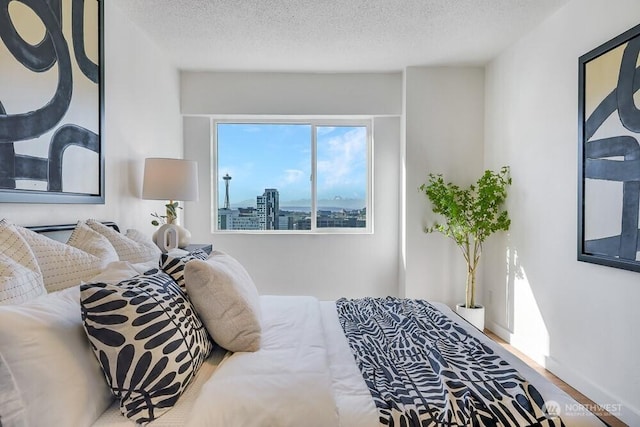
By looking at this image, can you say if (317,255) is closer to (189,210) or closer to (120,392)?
(189,210)

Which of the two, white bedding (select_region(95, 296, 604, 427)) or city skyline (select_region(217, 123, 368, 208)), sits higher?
city skyline (select_region(217, 123, 368, 208))

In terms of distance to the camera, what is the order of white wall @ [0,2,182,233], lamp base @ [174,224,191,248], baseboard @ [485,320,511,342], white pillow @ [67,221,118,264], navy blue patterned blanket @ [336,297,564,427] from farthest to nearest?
1. baseboard @ [485,320,511,342]
2. lamp base @ [174,224,191,248]
3. white wall @ [0,2,182,233]
4. white pillow @ [67,221,118,264]
5. navy blue patterned blanket @ [336,297,564,427]

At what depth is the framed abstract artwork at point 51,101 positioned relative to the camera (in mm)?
1726

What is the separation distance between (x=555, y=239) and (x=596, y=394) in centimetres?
99

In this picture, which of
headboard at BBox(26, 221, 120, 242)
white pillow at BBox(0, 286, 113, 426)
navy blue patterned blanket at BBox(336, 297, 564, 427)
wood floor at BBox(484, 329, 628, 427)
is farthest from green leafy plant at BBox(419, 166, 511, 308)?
white pillow at BBox(0, 286, 113, 426)

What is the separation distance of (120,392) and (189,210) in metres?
3.25

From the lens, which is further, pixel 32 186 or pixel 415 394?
pixel 32 186

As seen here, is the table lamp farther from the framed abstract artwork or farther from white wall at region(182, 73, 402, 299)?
white wall at region(182, 73, 402, 299)

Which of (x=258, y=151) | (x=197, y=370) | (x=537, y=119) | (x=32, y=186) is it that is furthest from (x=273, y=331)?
(x=258, y=151)

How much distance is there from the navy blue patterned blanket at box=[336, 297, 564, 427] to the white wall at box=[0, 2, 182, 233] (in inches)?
67.6

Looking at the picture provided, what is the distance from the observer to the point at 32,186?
6.16 feet

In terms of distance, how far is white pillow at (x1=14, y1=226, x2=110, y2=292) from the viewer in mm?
1530

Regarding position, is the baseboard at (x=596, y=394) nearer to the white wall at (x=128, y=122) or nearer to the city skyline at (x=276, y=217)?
the city skyline at (x=276, y=217)

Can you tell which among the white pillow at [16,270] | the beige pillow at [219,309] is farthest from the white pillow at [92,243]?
the beige pillow at [219,309]
